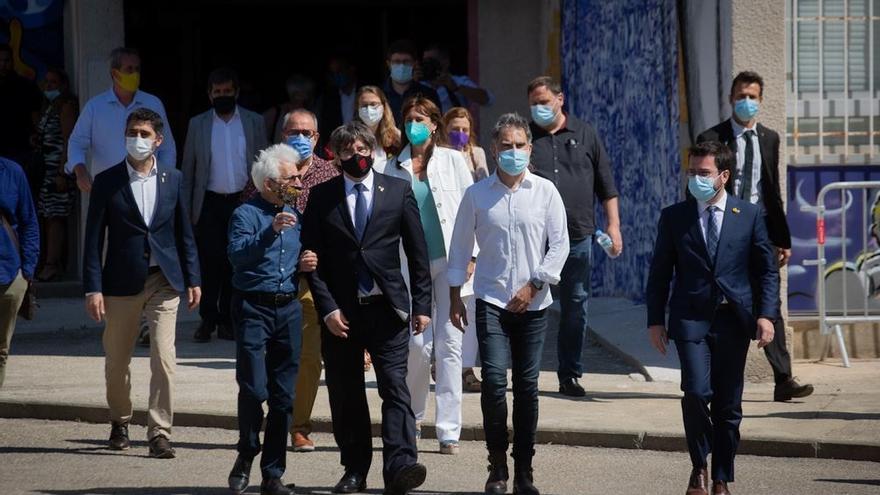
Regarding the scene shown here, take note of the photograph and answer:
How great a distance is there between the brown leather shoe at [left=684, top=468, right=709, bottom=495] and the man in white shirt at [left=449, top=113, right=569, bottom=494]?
79 cm

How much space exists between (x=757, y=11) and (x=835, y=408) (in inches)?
108

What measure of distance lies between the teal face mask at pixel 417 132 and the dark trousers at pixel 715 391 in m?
2.21

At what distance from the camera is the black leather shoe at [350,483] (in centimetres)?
926

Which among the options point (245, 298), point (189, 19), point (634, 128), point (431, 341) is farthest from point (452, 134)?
point (189, 19)

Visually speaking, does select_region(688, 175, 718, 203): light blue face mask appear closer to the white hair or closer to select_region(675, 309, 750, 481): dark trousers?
select_region(675, 309, 750, 481): dark trousers

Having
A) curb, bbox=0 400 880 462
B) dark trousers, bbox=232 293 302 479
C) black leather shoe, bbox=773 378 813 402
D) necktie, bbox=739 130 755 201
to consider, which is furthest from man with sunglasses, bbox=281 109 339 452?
black leather shoe, bbox=773 378 813 402

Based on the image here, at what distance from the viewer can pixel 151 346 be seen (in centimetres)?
1034

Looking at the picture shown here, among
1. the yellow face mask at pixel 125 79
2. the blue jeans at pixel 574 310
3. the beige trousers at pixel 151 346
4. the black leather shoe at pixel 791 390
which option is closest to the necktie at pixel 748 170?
the blue jeans at pixel 574 310

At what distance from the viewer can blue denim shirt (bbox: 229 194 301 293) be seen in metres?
9.29

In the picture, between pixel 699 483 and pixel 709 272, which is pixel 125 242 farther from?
pixel 699 483

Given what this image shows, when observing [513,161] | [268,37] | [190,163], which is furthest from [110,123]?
[268,37]

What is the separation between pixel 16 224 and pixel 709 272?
4.75 metres

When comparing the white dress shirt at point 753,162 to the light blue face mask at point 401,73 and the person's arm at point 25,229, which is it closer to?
the light blue face mask at point 401,73

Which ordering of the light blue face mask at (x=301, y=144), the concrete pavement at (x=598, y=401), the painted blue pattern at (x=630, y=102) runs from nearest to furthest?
the light blue face mask at (x=301, y=144) → the concrete pavement at (x=598, y=401) → the painted blue pattern at (x=630, y=102)
